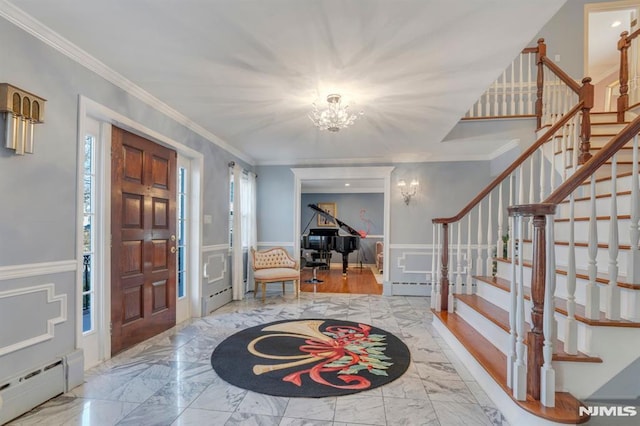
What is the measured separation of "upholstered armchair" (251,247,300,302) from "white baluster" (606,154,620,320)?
381 cm

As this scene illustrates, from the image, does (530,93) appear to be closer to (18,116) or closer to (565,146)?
(565,146)

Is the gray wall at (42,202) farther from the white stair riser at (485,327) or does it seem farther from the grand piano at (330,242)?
the grand piano at (330,242)

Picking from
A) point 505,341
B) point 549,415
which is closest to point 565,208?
point 505,341

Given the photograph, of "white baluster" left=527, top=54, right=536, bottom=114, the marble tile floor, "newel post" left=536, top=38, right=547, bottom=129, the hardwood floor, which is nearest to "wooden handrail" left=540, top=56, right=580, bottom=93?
"newel post" left=536, top=38, right=547, bottom=129

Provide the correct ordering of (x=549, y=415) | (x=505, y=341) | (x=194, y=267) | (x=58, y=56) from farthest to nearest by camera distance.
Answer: (x=194, y=267)
(x=505, y=341)
(x=58, y=56)
(x=549, y=415)

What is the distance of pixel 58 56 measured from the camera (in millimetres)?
2031

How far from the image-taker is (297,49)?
207 centimetres

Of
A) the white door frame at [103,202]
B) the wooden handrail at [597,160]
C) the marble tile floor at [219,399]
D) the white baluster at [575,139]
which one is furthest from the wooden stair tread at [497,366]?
the white door frame at [103,202]

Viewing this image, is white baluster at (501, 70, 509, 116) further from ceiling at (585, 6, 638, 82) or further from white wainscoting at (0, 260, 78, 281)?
white wainscoting at (0, 260, 78, 281)

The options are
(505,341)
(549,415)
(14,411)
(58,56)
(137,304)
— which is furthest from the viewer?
(137,304)

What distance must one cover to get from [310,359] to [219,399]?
837 mm

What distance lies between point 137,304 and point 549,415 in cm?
324

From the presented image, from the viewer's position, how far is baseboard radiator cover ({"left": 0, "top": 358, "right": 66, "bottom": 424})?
1.72 meters

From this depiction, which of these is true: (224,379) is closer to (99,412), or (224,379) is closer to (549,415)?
(99,412)
